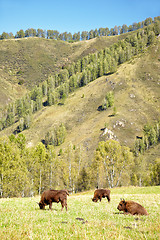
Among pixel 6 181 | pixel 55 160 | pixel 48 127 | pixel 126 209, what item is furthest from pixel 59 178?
pixel 48 127

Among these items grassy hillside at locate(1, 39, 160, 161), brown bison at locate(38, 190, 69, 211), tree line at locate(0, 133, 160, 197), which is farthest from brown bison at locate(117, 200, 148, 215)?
grassy hillside at locate(1, 39, 160, 161)

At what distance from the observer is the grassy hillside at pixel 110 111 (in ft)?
455

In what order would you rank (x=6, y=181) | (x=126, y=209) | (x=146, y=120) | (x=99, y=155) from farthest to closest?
(x=146, y=120)
(x=99, y=155)
(x=6, y=181)
(x=126, y=209)

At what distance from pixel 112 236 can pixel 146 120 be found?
147783mm

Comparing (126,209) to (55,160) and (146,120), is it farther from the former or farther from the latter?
(146,120)

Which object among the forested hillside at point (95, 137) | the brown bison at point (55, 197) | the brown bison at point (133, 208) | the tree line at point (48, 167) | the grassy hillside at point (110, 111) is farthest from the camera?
the grassy hillside at point (110, 111)

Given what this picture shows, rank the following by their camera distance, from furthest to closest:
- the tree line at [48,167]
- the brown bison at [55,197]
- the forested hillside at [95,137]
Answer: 1. the forested hillside at [95,137]
2. the tree line at [48,167]
3. the brown bison at [55,197]

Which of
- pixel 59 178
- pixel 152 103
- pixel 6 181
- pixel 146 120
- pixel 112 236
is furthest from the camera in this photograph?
pixel 152 103

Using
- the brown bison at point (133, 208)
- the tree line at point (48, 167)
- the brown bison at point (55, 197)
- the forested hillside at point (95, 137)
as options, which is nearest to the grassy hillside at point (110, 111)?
the forested hillside at point (95, 137)

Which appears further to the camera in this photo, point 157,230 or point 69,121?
point 69,121

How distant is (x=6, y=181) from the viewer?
154 ft

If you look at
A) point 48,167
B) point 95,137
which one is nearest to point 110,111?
point 95,137

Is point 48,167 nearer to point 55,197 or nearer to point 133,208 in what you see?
point 55,197

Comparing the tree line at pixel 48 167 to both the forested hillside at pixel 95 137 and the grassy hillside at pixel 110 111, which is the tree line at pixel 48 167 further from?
the grassy hillside at pixel 110 111
